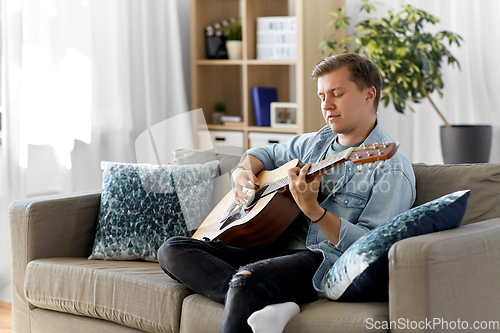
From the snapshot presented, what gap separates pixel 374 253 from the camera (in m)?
1.34

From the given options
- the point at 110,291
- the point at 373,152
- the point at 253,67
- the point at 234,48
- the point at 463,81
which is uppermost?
the point at 234,48

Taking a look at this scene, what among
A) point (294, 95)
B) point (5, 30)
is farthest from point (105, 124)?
point (294, 95)

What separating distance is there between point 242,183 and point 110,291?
1.81ft

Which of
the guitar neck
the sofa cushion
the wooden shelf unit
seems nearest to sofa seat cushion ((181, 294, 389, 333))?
the guitar neck

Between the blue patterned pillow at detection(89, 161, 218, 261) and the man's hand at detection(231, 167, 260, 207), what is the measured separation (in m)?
0.18

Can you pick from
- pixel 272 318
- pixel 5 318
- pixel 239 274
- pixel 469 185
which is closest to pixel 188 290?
pixel 239 274

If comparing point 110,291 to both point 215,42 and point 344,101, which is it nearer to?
point 344,101

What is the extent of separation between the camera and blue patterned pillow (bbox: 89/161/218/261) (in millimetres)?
2027

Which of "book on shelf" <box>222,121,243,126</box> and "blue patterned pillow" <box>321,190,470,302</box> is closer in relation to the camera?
"blue patterned pillow" <box>321,190,470,302</box>

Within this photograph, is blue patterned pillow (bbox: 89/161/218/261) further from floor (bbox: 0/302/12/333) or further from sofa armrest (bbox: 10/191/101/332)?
floor (bbox: 0/302/12/333)

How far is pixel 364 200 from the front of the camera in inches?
61.7

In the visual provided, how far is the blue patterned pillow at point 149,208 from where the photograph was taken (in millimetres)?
2027

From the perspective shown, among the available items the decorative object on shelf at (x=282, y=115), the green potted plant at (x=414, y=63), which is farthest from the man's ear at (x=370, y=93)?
the decorative object on shelf at (x=282, y=115)

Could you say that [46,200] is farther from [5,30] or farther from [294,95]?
[294,95]
